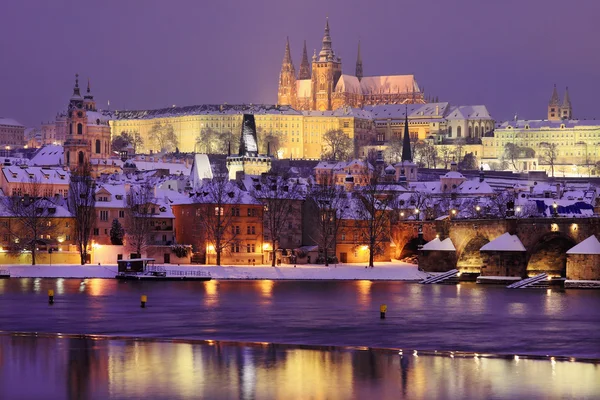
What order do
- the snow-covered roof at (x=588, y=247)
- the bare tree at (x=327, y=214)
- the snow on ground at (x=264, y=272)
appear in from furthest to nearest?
the bare tree at (x=327, y=214) → the snow on ground at (x=264, y=272) → the snow-covered roof at (x=588, y=247)

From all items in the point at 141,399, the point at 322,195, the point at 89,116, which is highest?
the point at 89,116

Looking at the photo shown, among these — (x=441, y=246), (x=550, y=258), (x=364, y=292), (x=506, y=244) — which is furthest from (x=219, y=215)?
(x=550, y=258)

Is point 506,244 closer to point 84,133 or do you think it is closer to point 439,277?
point 439,277

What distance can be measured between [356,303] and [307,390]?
1091 inches

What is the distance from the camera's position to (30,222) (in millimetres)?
87000

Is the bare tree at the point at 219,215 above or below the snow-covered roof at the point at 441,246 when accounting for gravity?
above

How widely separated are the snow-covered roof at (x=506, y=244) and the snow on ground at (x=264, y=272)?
6.68 meters

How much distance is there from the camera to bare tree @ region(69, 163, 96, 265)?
3371 inches

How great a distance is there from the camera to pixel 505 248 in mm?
74938

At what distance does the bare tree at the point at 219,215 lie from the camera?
87938 mm

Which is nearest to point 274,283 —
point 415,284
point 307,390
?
point 415,284

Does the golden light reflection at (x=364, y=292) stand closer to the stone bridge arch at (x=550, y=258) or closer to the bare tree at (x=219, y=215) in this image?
the stone bridge arch at (x=550, y=258)

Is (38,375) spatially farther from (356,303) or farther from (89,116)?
(89,116)

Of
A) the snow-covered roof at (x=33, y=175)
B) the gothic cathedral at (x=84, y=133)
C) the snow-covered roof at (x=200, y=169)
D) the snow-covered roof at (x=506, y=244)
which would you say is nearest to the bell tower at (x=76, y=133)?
the gothic cathedral at (x=84, y=133)
